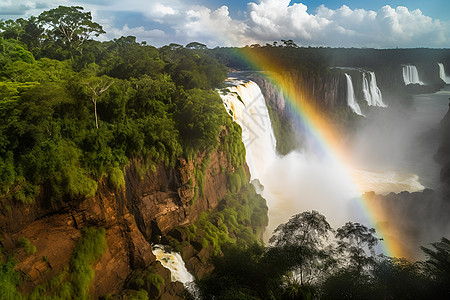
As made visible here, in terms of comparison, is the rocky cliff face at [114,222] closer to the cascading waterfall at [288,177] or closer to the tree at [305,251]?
the tree at [305,251]

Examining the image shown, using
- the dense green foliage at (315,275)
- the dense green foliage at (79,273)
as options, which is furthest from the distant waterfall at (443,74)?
the dense green foliage at (79,273)

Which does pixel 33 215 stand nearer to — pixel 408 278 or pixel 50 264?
pixel 50 264

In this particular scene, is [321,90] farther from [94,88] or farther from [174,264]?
[174,264]

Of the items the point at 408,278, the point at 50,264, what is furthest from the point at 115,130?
the point at 408,278

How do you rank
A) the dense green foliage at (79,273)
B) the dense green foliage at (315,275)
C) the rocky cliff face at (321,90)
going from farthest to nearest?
the rocky cliff face at (321,90)
the dense green foliage at (79,273)
the dense green foliage at (315,275)

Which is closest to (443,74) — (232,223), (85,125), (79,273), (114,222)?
(232,223)
